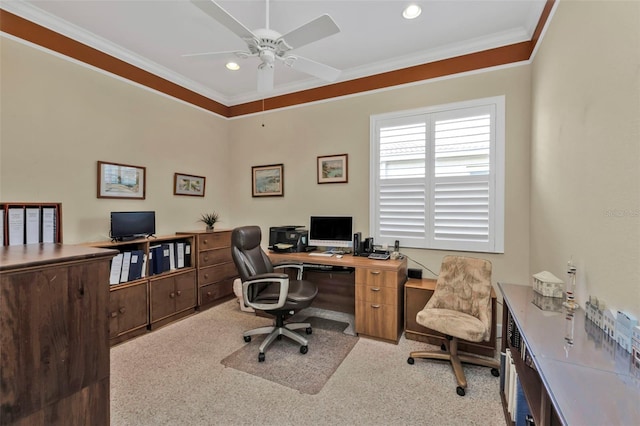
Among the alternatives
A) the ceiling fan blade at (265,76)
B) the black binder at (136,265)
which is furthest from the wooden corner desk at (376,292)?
the ceiling fan blade at (265,76)

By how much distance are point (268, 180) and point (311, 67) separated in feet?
6.73

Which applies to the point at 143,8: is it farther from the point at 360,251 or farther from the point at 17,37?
the point at 360,251

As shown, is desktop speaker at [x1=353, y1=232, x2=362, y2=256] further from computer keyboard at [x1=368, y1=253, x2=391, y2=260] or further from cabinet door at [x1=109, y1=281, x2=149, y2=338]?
cabinet door at [x1=109, y1=281, x2=149, y2=338]

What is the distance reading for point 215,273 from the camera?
3.63 metres

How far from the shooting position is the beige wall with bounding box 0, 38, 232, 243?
2.30 metres

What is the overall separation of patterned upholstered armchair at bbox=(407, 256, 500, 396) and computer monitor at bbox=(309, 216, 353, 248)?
44.6 inches

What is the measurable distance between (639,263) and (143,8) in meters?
3.58

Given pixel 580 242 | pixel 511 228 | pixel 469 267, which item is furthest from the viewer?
pixel 511 228

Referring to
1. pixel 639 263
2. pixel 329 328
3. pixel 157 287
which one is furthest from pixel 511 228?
pixel 157 287

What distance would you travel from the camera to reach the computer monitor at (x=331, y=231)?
3293 mm

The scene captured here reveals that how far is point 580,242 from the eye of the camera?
5.12 ft

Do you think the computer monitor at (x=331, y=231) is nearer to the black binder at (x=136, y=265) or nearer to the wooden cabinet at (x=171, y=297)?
the wooden cabinet at (x=171, y=297)

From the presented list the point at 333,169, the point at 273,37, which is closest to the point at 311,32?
the point at 273,37

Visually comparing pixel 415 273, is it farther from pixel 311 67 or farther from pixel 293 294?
pixel 311 67
